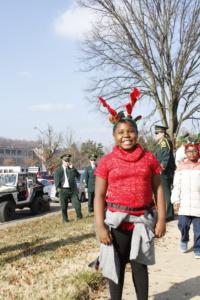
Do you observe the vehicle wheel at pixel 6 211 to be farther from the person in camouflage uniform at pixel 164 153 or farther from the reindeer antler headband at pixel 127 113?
the reindeer antler headband at pixel 127 113

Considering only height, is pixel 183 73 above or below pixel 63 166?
above

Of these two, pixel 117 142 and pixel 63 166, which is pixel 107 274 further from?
pixel 63 166

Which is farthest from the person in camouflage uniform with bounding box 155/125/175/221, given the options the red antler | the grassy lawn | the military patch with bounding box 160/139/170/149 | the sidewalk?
the red antler

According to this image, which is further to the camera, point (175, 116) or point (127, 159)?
point (175, 116)

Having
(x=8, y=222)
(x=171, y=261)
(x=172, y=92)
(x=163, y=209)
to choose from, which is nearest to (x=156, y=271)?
(x=171, y=261)

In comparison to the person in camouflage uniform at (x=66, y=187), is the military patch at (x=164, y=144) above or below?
above

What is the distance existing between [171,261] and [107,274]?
96.1 inches

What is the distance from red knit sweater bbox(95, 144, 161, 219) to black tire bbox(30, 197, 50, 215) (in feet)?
41.6

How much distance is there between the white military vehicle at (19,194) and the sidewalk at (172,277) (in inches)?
325

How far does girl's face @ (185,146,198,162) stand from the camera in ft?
20.4

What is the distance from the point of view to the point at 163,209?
12.4ft

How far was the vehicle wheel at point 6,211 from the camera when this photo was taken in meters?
13.8

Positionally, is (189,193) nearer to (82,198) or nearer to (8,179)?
(8,179)

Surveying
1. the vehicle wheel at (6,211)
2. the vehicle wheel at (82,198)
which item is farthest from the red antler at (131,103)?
the vehicle wheel at (82,198)
